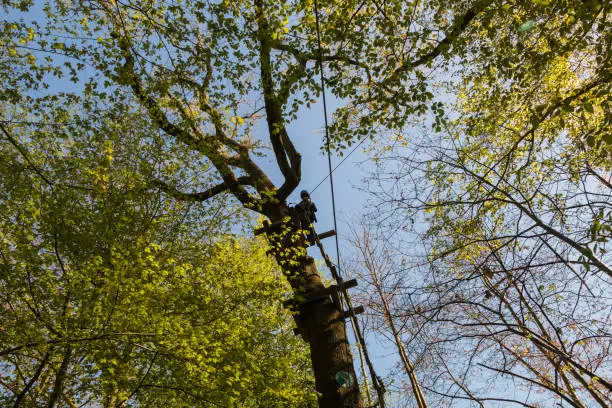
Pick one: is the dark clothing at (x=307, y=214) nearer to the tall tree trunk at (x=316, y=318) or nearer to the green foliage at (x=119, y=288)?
the tall tree trunk at (x=316, y=318)

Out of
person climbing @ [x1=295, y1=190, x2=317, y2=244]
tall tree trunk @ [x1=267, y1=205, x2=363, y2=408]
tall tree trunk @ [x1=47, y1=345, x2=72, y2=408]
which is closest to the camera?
tall tree trunk @ [x1=267, y1=205, x2=363, y2=408]

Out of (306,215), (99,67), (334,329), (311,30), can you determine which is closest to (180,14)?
(99,67)

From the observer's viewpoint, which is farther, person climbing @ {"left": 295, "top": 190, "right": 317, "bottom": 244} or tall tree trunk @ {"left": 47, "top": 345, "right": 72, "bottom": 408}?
person climbing @ {"left": 295, "top": 190, "right": 317, "bottom": 244}

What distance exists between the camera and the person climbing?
6.70 metres

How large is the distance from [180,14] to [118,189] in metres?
3.13

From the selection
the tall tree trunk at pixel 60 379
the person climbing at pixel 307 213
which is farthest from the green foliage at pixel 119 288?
the person climbing at pixel 307 213

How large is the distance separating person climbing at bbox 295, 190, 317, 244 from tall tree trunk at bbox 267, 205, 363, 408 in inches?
5.8

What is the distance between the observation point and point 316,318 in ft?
17.7

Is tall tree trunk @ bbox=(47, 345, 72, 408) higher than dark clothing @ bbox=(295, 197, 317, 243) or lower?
lower

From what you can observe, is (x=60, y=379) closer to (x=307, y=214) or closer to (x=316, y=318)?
(x=316, y=318)

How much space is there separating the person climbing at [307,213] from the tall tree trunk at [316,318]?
148 mm

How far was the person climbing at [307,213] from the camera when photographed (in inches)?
264

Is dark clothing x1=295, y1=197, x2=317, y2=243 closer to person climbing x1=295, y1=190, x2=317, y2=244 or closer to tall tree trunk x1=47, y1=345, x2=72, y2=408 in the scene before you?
person climbing x1=295, y1=190, x2=317, y2=244

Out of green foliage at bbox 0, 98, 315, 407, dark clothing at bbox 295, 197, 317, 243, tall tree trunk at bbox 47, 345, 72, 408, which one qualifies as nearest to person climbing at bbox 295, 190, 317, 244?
dark clothing at bbox 295, 197, 317, 243
